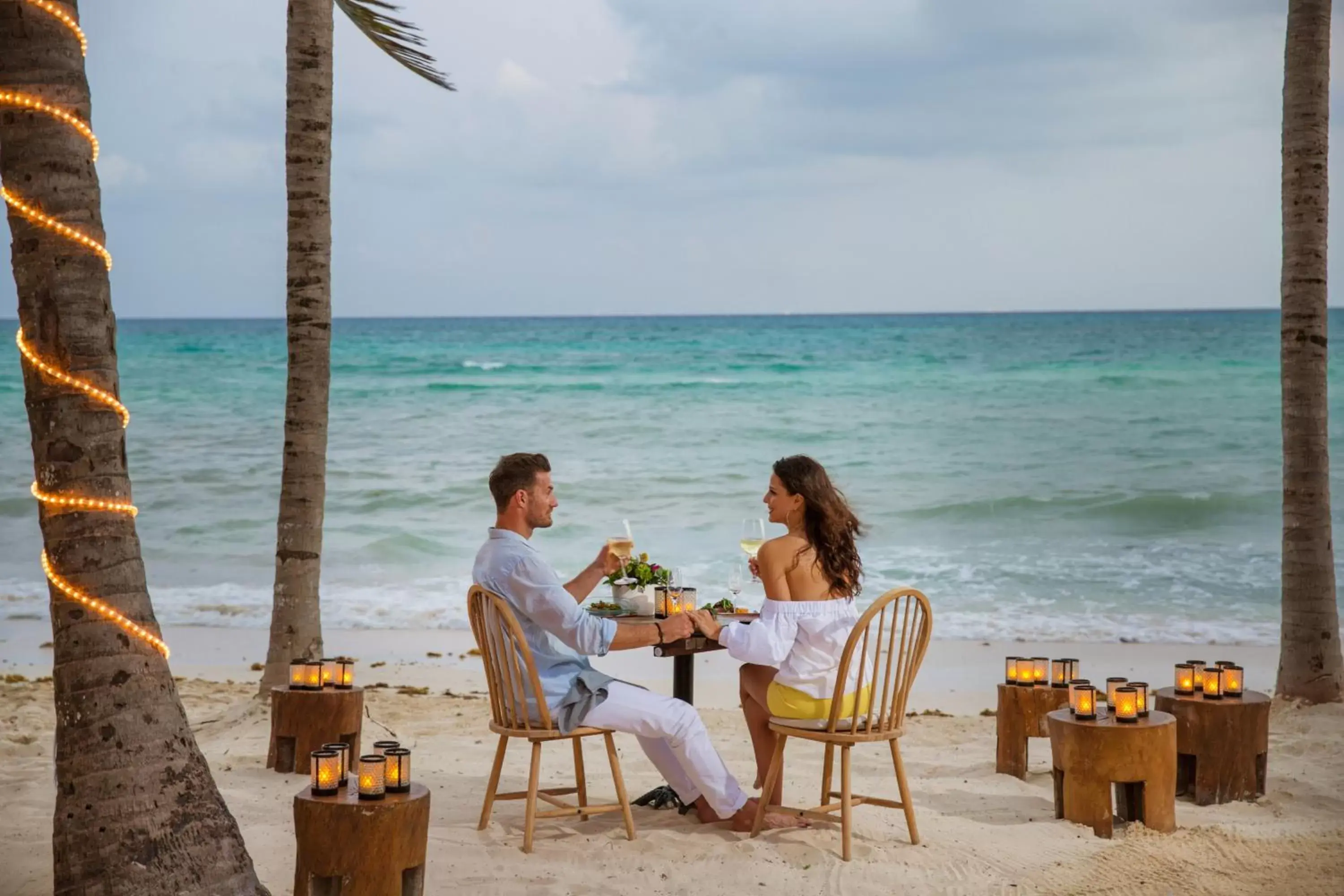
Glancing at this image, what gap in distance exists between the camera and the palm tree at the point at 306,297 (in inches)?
232

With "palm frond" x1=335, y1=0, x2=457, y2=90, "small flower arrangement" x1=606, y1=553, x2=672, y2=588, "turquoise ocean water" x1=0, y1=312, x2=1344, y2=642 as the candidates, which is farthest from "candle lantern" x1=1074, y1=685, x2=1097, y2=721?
"turquoise ocean water" x1=0, y1=312, x2=1344, y2=642

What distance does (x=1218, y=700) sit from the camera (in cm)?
487

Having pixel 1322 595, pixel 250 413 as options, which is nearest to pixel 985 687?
pixel 1322 595

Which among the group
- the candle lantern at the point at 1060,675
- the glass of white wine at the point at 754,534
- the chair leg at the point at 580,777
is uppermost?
the glass of white wine at the point at 754,534

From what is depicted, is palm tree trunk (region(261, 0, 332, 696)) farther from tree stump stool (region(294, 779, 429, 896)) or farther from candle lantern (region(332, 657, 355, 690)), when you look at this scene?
tree stump stool (region(294, 779, 429, 896))

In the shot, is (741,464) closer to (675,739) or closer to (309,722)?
(309,722)

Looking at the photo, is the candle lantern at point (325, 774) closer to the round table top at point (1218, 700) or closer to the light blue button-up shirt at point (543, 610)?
the light blue button-up shirt at point (543, 610)

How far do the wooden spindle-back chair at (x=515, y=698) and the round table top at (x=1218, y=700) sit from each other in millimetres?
2168

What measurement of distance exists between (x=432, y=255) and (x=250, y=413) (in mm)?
9133

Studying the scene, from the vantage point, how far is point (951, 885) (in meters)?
3.86

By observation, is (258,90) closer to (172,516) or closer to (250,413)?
(250,413)

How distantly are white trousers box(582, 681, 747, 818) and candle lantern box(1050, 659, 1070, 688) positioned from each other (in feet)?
5.31

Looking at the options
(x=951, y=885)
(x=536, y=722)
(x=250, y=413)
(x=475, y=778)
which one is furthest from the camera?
(x=250, y=413)

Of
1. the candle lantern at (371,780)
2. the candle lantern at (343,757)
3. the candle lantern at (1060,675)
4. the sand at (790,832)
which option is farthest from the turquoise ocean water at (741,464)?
the candle lantern at (371,780)
